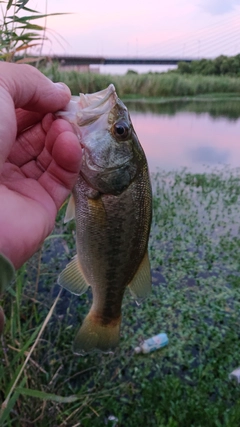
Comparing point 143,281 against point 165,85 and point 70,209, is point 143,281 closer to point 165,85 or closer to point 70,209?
point 70,209

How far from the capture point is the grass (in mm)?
2654

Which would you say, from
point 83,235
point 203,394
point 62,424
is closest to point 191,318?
point 203,394

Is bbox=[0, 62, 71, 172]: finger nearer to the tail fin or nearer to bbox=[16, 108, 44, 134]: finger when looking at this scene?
bbox=[16, 108, 44, 134]: finger

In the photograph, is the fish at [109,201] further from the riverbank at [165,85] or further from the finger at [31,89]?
the riverbank at [165,85]

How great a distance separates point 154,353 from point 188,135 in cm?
1177

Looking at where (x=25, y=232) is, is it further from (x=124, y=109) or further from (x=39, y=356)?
(x=39, y=356)

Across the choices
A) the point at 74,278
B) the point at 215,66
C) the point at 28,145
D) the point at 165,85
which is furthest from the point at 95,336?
the point at 215,66

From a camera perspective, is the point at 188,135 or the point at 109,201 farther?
the point at 188,135

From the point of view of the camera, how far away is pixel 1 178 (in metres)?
1.67

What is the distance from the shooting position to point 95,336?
199 centimetres

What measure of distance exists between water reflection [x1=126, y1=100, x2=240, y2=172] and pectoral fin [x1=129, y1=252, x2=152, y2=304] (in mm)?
7865

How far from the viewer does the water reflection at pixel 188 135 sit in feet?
35.1

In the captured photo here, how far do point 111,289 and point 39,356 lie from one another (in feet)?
5.61

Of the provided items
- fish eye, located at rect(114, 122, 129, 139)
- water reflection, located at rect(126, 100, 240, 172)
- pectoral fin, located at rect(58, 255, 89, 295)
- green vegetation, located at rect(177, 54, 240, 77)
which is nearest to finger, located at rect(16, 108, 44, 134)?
fish eye, located at rect(114, 122, 129, 139)
